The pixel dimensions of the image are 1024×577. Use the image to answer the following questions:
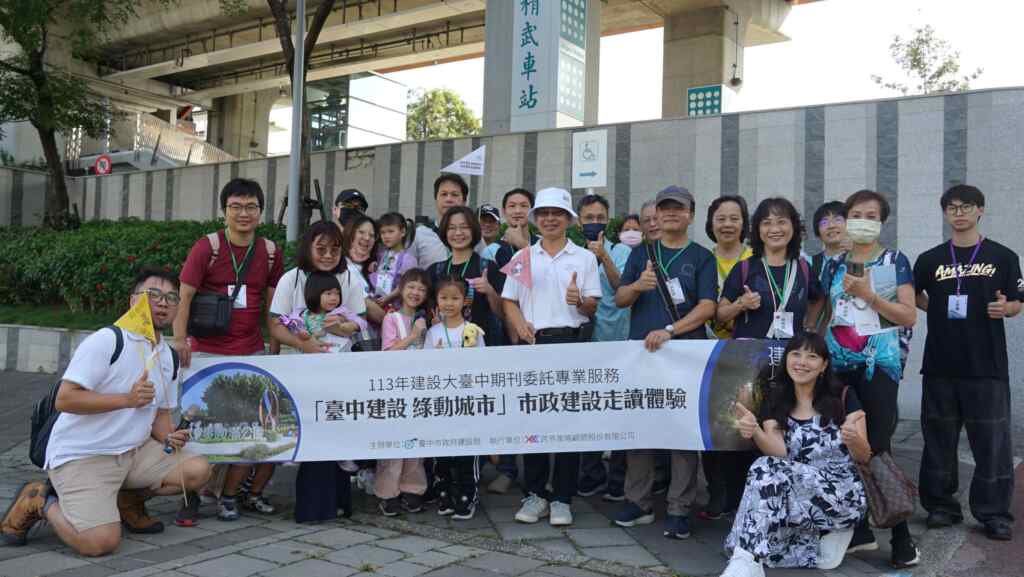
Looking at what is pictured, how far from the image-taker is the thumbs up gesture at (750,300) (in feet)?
15.1

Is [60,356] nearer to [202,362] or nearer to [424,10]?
[202,362]

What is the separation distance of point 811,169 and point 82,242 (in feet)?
30.1

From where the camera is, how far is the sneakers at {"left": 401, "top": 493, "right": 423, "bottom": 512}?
Result: 5.09 meters

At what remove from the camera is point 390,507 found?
5051 mm

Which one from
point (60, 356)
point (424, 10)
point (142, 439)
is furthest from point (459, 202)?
point (424, 10)

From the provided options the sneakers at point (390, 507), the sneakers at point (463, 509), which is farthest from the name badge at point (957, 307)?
the sneakers at point (390, 507)

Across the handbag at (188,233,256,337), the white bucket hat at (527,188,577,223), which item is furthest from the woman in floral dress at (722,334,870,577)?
the handbag at (188,233,256,337)

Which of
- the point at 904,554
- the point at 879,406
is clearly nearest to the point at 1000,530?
the point at 904,554

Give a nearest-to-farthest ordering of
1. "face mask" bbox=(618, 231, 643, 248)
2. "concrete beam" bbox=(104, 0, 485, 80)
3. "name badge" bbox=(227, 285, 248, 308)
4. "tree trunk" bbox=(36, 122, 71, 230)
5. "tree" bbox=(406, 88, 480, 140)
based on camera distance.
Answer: "name badge" bbox=(227, 285, 248, 308) < "face mask" bbox=(618, 231, 643, 248) < "tree trunk" bbox=(36, 122, 71, 230) < "concrete beam" bbox=(104, 0, 485, 80) < "tree" bbox=(406, 88, 480, 140)

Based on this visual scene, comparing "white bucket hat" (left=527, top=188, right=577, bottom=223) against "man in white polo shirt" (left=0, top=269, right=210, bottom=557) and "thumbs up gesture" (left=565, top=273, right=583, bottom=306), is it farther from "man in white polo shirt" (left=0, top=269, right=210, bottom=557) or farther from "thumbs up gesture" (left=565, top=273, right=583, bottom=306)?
"man in white polo shirt" (left=0, top=269, right=210, bottom=557)

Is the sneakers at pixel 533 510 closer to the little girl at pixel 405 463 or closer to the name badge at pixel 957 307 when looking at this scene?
the little girl at pixel 405 463

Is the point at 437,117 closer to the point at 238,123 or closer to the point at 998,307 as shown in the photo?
the point at 238,123

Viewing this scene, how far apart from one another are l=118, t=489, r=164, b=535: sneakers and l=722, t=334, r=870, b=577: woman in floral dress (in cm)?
310

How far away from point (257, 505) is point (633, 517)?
2.29m
